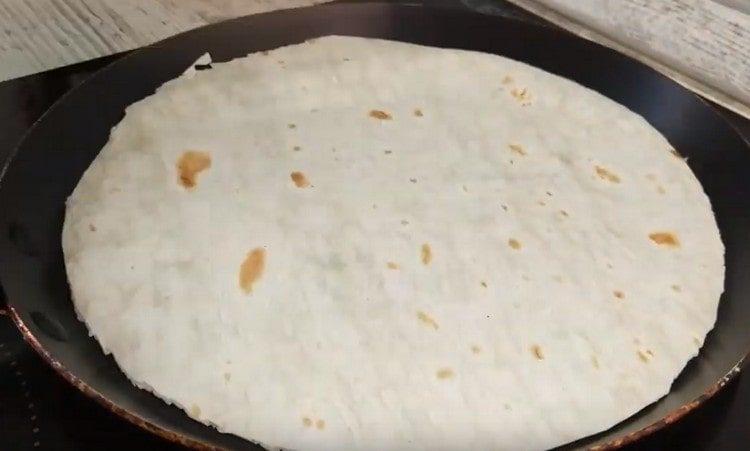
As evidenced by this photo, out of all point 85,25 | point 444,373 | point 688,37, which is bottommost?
point 85,25

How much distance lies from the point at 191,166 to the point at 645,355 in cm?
59

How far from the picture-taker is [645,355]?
824 millimetres

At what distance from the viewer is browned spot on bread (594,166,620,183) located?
3.41 feet

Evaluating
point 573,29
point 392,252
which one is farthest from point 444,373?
point 573,29

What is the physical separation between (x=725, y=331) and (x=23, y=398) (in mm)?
761

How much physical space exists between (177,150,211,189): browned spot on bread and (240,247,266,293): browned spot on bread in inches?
5.9

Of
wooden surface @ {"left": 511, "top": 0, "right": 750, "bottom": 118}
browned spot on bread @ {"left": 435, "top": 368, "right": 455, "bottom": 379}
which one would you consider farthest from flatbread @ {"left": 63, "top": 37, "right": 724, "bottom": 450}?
wooden surface @ {"left": 511, "top": 0, "right": 750, "bottom": 118}

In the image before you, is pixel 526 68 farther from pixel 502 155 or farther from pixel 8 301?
pixel 8 301

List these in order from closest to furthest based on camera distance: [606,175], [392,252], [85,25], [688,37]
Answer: [392,252] < [606,175] < [688,37] < [85,25]

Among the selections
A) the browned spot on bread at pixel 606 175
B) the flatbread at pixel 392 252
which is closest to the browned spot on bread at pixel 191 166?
the flatbread at pixel 392 252

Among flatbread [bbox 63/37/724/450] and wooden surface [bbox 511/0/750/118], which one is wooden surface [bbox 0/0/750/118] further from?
flatbread [bbox 63/37/724/450]

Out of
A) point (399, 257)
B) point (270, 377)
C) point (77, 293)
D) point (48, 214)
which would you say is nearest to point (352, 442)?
point (270, 377)

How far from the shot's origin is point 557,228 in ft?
3.14

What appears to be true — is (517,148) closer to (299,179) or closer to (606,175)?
(606,175)
